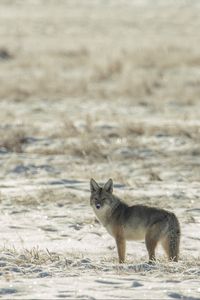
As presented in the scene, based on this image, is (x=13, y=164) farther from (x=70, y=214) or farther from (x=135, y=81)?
(x=135, y=81)

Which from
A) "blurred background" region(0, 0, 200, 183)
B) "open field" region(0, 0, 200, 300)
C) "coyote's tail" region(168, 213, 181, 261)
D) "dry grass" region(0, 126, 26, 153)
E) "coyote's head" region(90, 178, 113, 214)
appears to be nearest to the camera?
"open field" region(0, 0, 200, 300)

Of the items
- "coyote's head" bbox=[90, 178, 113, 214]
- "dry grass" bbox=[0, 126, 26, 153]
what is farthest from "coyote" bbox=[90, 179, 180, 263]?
"dry grass" bbox=[0, 126, 26, 153]

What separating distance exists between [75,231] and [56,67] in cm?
1894

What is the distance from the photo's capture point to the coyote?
790 centimetres

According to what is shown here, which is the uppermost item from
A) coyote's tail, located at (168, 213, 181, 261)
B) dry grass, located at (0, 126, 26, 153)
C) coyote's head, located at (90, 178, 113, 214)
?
dry grass, located at (0, 126, 26, 153)

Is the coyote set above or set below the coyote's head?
below

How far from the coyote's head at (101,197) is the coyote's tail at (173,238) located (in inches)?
30.9

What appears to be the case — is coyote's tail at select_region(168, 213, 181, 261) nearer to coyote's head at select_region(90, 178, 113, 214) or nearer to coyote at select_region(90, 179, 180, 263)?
coyote at select_region(90, 179, 180, 263)

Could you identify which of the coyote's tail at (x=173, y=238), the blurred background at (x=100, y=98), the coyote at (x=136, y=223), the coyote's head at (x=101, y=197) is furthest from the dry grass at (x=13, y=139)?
the coyote's tail at (x=173, y=238)

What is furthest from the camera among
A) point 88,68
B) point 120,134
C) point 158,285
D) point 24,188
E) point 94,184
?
point 88,68

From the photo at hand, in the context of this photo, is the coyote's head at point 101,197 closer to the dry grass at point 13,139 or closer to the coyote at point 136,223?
the coyote at point 136,223

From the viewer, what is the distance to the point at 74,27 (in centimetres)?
4888

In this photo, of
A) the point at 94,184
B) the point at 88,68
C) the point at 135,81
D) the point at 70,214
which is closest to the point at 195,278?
the point at 94,184

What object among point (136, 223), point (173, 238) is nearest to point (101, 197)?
point (136, 223)
